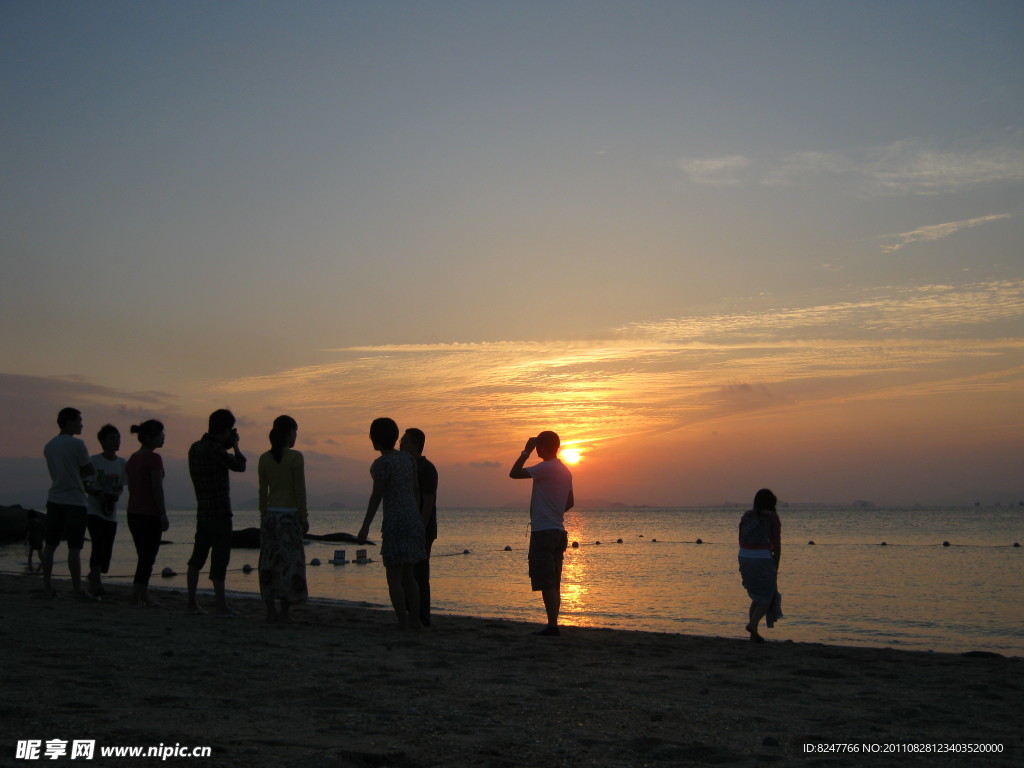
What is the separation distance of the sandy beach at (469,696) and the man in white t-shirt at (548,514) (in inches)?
22.0

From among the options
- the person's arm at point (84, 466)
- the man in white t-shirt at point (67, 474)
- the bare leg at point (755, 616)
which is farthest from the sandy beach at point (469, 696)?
the person's arm at point (84, 466)

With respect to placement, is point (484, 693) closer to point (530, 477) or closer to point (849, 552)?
point (530, 477)

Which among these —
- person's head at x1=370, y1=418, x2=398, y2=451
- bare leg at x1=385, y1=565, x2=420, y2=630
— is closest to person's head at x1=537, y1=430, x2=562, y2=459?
person's head at x1=370, y1=418, x2=398, y2=451

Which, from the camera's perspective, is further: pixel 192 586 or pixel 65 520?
pixel 65 520

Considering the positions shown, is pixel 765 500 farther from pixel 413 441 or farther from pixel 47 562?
pixel 47 562

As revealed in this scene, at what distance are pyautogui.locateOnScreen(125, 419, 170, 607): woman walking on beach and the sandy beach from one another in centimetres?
100

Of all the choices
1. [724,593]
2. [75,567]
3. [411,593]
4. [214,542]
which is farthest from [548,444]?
[724,593]

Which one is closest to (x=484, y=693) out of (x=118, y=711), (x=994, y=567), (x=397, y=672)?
(x=397, y=672)

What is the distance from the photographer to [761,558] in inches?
379

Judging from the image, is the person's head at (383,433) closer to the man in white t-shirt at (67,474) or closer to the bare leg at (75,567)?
the man in white t-shirt at (67,474)

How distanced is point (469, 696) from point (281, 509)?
3.76 meters

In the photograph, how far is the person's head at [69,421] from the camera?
9148 mm

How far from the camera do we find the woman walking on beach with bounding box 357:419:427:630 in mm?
8195

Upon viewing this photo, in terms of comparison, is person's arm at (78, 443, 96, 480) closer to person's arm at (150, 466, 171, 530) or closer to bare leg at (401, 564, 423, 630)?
person's arm at (150, 466, 171, 530)
